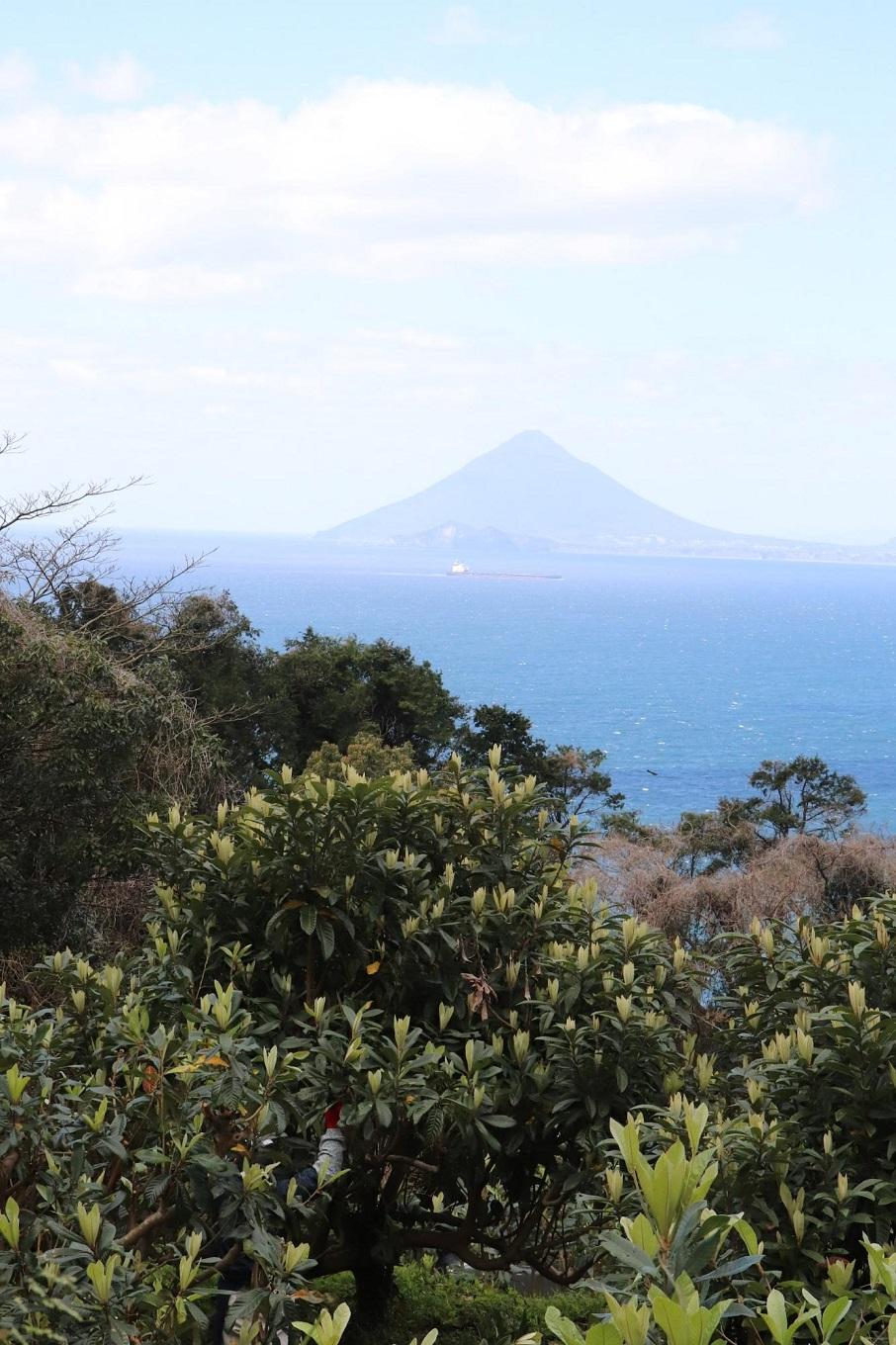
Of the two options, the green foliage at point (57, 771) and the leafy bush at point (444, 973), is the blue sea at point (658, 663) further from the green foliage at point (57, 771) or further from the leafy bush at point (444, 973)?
the leafy bush at point (444, 973)

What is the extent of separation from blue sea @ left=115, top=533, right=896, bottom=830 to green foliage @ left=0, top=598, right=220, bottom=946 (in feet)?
35.1

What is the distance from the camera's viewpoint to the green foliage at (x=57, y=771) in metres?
10.2

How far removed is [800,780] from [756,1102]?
72.9ft

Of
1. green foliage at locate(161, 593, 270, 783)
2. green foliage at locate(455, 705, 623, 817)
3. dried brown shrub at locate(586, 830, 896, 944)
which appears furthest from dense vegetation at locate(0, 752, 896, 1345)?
green foliage at locate(455, 705, 623, 817)

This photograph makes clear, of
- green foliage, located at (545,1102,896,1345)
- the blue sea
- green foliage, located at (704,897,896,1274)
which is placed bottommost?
the blue sea

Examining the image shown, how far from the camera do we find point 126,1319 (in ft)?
8.18

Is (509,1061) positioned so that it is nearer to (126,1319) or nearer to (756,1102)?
(756,1102)

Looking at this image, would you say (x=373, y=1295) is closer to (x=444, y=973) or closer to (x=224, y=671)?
(x=444, y=973)

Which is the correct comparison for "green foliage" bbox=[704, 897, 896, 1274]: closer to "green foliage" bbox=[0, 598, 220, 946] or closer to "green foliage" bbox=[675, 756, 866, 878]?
"green foliage" bbox=[0, 598, 220, 946]

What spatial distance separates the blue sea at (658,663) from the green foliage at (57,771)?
10.7 meters

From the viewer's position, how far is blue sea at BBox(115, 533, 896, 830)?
60.5 metres

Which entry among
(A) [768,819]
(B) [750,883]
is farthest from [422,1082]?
(A) [768,819]

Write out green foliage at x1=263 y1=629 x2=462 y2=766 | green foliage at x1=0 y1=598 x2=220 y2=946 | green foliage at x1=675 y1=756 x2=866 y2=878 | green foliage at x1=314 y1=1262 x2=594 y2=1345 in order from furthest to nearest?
green foliage at x1=675 y1=756 x2=866 y2=878 → green foliage at x1=263 y1=629 x2=462 y2=766 → green foliage at x1=0 y1=598 x2=220 y2=946 → green foliage at x1=314 y1=1262 x2=594 y2=1345

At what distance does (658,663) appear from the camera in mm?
95062
